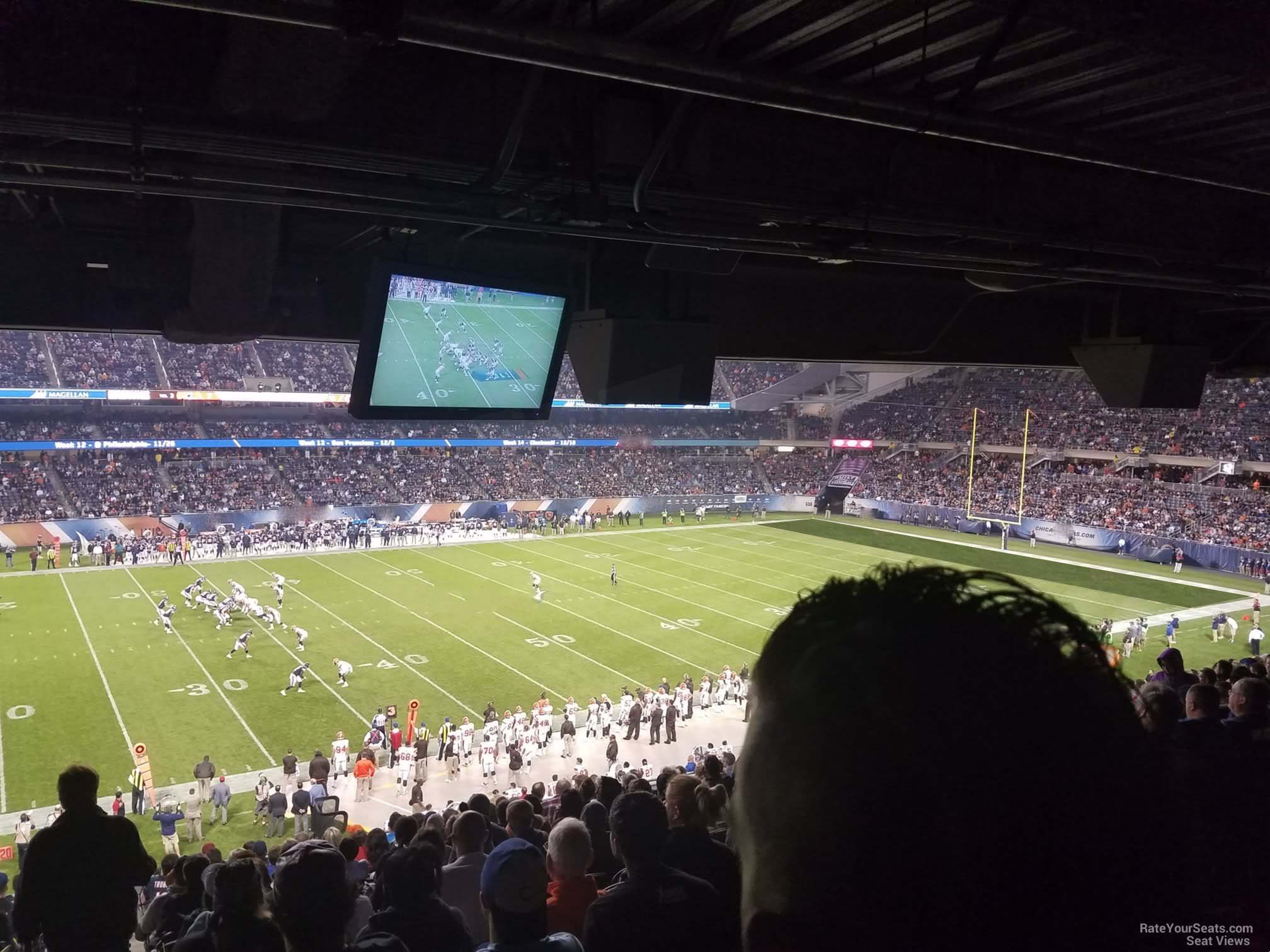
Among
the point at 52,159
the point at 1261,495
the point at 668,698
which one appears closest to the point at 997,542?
the point at 1261,495

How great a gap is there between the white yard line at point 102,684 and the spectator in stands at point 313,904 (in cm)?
1479

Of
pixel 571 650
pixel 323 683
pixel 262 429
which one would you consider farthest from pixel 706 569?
pixel 262 429

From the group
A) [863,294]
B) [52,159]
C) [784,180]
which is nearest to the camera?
[52,159]

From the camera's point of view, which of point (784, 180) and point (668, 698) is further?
point (668, 698)

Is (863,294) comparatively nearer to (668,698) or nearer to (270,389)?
(668,698)

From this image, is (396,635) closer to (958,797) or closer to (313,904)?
(313,904)

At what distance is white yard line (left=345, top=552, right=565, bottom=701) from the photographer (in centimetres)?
2131

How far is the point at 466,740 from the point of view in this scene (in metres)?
17.1

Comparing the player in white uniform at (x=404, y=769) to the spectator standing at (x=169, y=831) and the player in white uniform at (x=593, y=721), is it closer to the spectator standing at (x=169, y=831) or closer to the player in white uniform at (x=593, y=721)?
the player in white uniform at (x=593, y=721)

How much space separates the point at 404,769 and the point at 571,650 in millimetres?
7855

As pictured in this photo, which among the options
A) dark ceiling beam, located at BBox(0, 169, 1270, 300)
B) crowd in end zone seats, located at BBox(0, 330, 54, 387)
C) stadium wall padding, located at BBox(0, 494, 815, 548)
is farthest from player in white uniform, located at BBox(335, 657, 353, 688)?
crowd in end zone seats, located at BBox(0, 330, 54, 387)

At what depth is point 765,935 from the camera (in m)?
0.67

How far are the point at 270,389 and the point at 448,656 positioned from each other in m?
24.2

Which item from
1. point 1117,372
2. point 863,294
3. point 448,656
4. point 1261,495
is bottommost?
point 448,656
